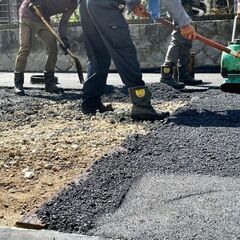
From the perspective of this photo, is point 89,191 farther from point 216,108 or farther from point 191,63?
point 191,63

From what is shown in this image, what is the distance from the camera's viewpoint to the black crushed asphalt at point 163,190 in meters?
3.14

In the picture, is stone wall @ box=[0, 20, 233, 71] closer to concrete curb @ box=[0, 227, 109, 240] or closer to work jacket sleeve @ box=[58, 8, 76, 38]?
work jacket sleeve @ box=[58, 8, 76, 38]

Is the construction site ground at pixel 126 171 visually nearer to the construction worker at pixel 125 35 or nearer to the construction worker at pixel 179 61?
the construction worker at pixel 125 35

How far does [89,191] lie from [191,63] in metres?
5.55

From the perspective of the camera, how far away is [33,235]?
312cm

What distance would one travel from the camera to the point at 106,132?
5441 mm

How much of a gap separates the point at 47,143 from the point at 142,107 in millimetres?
1305

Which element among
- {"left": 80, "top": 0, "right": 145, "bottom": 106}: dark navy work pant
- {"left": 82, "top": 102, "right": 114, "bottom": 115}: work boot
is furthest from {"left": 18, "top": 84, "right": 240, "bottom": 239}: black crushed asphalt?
{"left": 82, "top": 102, "right": 114, "bottom": 115}: work boot

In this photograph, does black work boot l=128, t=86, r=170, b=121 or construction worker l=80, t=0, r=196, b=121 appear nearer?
construction worker l=80, t=0, r=196, b=121

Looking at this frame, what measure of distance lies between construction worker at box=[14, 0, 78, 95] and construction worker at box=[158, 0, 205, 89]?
1605mm

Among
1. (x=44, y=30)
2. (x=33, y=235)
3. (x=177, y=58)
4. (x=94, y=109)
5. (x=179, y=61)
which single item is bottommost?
(x=94, y=109)

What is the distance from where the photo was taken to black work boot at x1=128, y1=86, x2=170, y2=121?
231 inches

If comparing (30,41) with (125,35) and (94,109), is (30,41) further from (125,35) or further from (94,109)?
(125,35)

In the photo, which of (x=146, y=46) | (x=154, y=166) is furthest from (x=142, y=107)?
(x=146, y=46)
